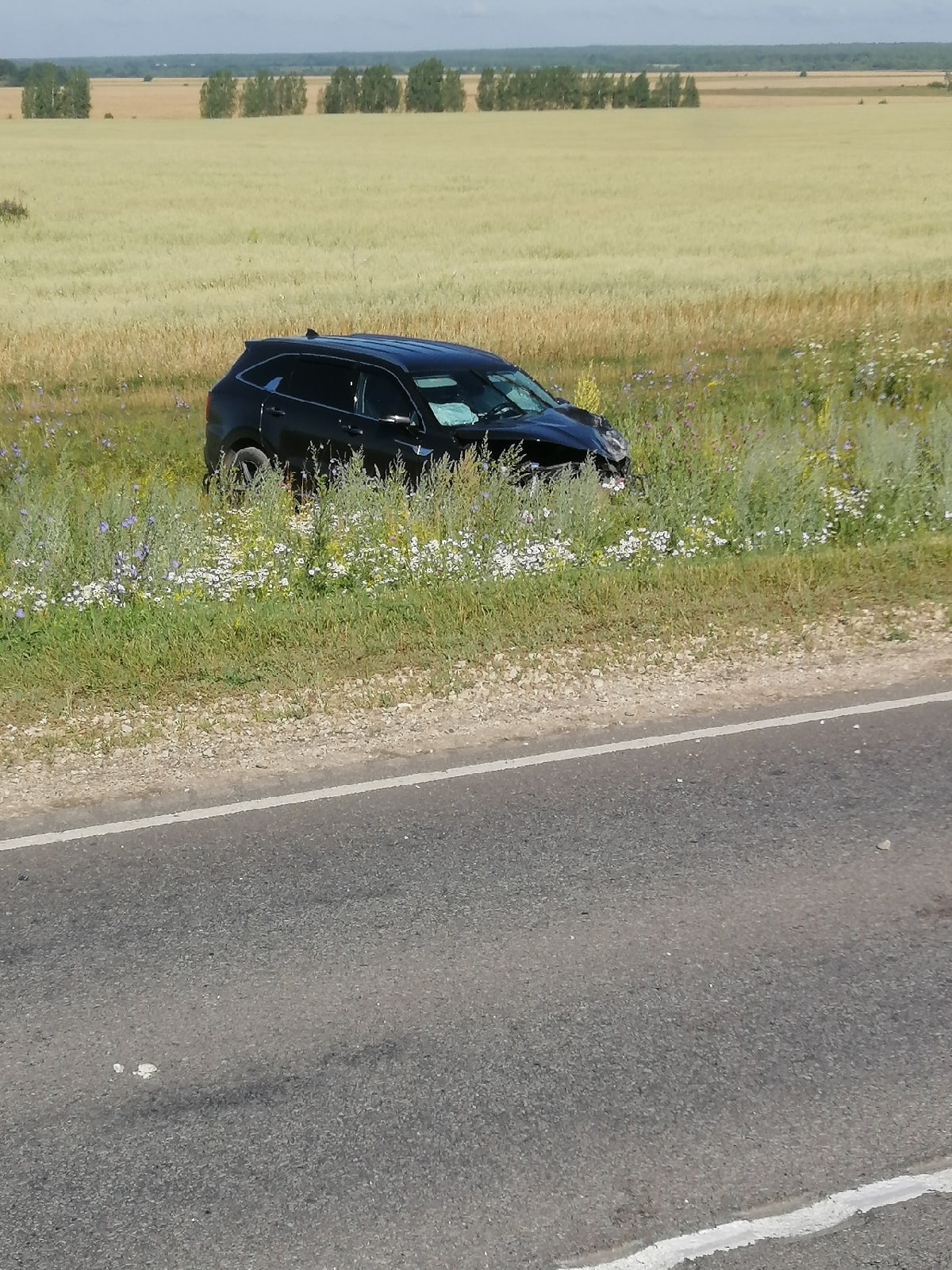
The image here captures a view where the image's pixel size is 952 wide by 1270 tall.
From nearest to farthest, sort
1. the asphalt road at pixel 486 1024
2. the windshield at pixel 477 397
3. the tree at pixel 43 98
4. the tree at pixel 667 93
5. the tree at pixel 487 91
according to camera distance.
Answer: the asphalt road at pixel 486 1024
the windshield at pixel 477 397
the tree at pixel 43 98
the tree at pixel 667 93
the tree at pixel 487 91

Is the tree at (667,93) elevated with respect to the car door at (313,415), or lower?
elevated

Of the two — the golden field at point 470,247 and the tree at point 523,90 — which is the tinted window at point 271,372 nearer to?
the golden field at point 470,247

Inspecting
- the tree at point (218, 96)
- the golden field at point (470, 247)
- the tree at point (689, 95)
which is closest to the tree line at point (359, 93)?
the tree at point (218, 96)

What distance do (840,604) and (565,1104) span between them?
5.81 metres

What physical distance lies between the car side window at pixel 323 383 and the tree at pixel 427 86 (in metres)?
130

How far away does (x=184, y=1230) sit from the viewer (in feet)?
13.1

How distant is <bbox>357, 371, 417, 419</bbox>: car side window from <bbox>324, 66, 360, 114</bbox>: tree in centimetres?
13137

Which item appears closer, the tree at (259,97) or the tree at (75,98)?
the tree at (75,98)

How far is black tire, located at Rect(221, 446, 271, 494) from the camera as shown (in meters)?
13.5

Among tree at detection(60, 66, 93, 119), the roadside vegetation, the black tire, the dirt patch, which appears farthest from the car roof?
tree at detection(60, 66, 93, 119)

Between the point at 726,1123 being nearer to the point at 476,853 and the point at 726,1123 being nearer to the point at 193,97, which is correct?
the point at 476,853

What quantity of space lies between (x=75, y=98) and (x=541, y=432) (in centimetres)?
12813

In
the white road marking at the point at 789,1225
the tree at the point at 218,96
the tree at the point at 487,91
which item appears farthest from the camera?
the tree at the point at 487,91

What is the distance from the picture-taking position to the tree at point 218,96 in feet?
422
